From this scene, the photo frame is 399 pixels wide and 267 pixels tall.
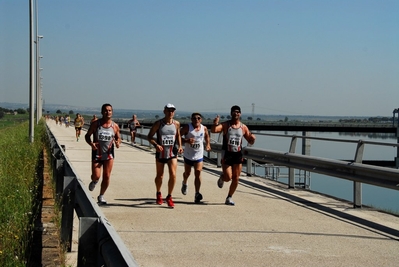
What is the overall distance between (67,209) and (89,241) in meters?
2.80

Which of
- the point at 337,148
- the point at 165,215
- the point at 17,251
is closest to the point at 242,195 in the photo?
the point at 337,148

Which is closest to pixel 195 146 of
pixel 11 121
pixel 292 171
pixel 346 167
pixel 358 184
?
pixel 346 167

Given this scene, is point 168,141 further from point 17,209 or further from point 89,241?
point 89,241

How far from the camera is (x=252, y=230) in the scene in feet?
31.9

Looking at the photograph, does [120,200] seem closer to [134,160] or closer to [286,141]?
[286,141]

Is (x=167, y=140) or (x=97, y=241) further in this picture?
(x=167, y=140)

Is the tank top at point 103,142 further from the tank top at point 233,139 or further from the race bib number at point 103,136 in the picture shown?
the tank top at point 233,139

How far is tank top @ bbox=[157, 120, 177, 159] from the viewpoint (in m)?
12.1

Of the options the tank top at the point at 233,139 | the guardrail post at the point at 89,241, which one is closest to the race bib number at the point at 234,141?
the tank top at the point at 233,139

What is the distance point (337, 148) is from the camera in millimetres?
14906

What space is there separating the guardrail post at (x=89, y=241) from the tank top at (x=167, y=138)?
7091 mm

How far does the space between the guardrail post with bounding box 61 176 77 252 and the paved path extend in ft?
2.11

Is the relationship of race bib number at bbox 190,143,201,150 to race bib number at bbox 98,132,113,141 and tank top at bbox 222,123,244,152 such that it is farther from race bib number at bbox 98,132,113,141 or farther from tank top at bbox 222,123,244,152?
race bib number at bbox 98,132,113,141

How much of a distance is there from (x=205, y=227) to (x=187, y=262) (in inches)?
91.8
